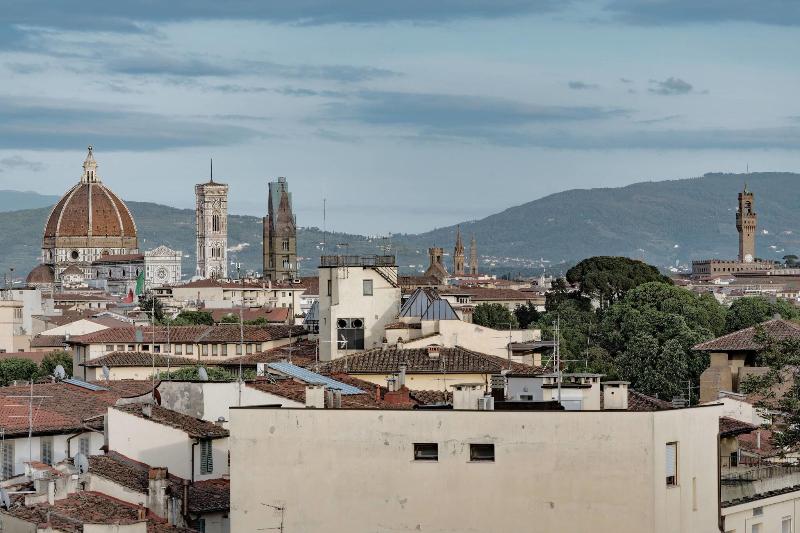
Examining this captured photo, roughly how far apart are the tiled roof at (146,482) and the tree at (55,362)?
4525cm

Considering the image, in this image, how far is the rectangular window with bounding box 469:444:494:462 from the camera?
23.1 m

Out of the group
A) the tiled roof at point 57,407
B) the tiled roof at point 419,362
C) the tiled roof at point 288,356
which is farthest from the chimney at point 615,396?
the tiled roof at point 288,356

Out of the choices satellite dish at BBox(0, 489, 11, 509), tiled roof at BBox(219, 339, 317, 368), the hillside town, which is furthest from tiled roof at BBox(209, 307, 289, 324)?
satellite dish at BBox(0, 489, 11, 509)

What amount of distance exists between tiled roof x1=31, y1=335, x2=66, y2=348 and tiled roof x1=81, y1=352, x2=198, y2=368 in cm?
3050

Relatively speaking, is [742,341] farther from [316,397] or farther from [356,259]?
[316,397]

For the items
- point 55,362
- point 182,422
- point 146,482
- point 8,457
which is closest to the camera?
point 146,482

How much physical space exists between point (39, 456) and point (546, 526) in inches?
636

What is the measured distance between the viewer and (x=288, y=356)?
55.3m

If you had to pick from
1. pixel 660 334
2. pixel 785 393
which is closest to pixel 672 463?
pixel 785 393

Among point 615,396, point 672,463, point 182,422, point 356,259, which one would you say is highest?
point 356,259

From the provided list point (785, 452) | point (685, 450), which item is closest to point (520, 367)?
point (785, 452)

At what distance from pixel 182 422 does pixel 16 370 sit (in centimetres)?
4535

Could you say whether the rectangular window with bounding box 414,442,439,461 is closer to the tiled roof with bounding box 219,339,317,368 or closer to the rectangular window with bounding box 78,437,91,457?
the rectangular window with bounding box 78,437,91,457

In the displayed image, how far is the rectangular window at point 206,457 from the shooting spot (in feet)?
105
